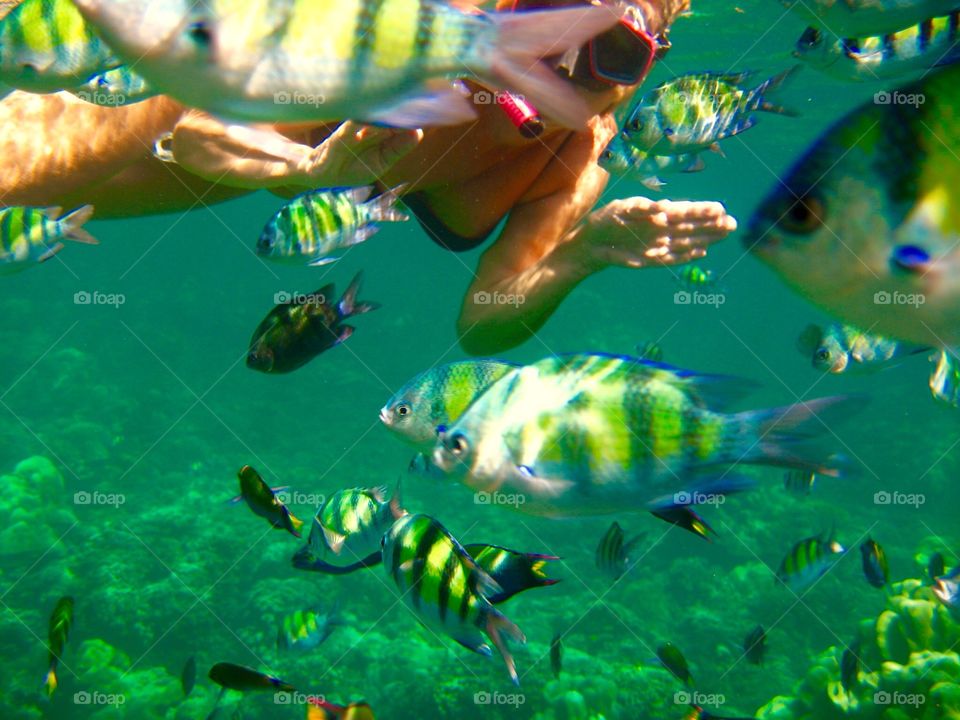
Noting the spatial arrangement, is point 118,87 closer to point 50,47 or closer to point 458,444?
point 50,47

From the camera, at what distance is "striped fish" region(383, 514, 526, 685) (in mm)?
2410

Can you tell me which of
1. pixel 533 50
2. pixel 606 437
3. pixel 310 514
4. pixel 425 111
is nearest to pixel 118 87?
pixel 425 111

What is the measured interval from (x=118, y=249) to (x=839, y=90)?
46.9m

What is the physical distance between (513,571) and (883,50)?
3.82 meters

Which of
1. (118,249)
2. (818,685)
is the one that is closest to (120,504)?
(818,685)

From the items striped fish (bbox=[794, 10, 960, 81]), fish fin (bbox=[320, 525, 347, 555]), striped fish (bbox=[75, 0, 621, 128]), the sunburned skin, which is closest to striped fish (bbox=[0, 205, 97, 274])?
the sunburned skin

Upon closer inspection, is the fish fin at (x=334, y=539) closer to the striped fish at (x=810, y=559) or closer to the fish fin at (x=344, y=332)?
the fish fin at (x=344, y=332)

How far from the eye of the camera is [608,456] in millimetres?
1896

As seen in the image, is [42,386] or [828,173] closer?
[828,173]

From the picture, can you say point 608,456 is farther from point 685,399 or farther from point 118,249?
point 118,249

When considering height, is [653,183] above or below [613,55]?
below

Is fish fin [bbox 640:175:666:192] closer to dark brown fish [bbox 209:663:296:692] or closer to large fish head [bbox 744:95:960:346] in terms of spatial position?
large fish head [bbox 744:95:960:346]

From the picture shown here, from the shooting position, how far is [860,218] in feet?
3.46

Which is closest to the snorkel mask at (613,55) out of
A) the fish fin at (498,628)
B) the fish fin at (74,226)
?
the fish fin at (498,628)
